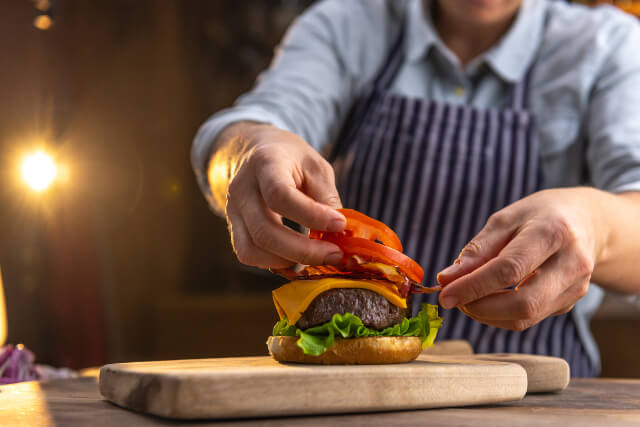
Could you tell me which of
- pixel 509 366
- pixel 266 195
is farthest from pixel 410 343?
pixel 266 195

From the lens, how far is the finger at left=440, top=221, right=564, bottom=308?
1.19m

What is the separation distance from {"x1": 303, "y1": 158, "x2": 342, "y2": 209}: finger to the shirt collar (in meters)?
0.92

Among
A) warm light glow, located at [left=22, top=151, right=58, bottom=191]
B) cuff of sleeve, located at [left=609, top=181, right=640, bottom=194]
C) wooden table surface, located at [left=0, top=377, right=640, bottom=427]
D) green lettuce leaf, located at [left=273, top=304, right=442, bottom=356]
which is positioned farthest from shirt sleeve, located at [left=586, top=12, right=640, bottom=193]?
warm light glow, located at [left=22, top=151, right=58, bottom=191]

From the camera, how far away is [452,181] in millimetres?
2021

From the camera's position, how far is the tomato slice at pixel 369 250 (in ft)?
4.28

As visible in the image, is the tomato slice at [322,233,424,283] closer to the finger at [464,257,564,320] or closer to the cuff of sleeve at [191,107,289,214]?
the finger at [464,257,564,320]

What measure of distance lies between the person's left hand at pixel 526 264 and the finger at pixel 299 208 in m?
0.25

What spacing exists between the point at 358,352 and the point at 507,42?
1246 mm

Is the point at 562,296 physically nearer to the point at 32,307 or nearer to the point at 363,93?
the point at 363,93

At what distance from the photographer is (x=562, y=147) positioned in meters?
2.00

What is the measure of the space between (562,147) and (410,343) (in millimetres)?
989

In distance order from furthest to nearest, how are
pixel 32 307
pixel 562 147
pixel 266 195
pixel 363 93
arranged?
pixel 32 307 → pixel 363 93 → pixel 562 147 → pixel 266 195

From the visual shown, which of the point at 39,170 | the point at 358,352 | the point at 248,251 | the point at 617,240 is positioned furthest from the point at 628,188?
the point at 39,170

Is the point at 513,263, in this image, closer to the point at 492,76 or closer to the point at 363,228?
the point at 363,228
